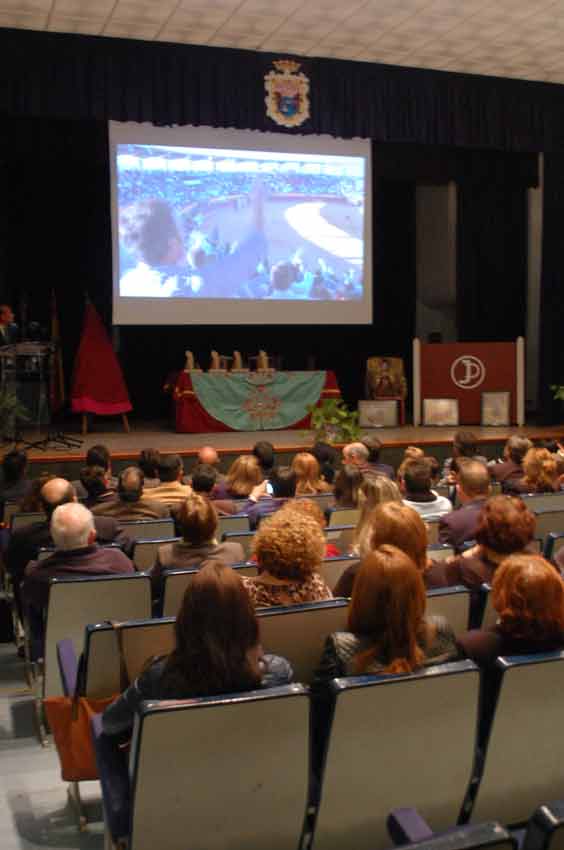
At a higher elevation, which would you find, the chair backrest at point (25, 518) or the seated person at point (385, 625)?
the seated person at point (385, 625)

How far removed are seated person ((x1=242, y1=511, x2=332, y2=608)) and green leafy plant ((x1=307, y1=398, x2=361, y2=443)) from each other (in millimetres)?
6075

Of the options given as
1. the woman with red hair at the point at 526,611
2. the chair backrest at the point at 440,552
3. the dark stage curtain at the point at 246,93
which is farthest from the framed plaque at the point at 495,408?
the woman with red hair at the point at 526,611

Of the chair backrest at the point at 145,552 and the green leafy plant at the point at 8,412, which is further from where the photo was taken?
the green leafy plant at the point at 8,412

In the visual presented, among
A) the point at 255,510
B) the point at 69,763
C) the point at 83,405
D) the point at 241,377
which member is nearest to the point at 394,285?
the point at 241,377

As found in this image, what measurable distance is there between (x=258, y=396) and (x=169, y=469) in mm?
4839

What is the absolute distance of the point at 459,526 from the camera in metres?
3.84

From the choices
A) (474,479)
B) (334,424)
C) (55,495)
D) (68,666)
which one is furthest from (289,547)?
(334,424)

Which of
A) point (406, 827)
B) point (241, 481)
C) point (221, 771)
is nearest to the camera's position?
point (406, 827)

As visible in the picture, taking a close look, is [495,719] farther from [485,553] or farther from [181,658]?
[485,553]

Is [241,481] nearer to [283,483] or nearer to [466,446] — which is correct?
[283,483]

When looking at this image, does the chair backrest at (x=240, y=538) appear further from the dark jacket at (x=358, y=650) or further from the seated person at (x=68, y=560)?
the dark jacket at (x=358, y=650)

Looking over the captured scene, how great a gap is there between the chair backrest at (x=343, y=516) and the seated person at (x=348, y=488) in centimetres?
12

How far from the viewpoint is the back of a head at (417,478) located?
4293 mm

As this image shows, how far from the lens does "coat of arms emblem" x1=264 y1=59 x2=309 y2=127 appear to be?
8.71 m
